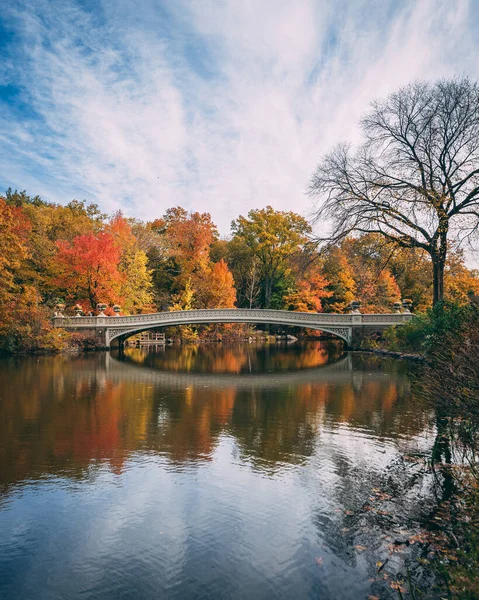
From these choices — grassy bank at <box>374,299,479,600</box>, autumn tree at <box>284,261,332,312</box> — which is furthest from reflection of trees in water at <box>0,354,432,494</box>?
autumn tree at <box>284,261,332,312</box>

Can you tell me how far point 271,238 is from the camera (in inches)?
1770

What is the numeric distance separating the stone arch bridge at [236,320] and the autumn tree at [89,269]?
12.3ft

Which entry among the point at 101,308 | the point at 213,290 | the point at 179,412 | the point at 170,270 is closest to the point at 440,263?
the point at 179,412

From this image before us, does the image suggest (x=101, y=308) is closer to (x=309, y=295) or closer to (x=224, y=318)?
(x=224, y=318)

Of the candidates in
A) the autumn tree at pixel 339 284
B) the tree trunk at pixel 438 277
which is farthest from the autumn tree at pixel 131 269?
the tree trunk at pixel 438 277

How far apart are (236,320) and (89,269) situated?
11.5 meters

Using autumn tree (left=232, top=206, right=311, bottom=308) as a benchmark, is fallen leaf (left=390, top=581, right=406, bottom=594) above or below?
below

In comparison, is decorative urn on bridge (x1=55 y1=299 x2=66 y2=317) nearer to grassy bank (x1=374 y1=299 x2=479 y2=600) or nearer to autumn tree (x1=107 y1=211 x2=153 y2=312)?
autumn tree (x1=107 y1=211 x2=153 y2=312)

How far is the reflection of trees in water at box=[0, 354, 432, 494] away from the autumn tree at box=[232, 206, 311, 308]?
29017mm

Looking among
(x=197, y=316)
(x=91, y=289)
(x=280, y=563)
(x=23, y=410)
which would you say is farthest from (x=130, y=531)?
(x=91, y=289)

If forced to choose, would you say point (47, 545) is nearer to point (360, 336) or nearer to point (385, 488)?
point (385, 488)

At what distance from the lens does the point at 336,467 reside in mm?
6953

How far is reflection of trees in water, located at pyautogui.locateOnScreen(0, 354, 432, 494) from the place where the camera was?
300 inches

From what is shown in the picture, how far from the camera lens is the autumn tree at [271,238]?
4500cm
